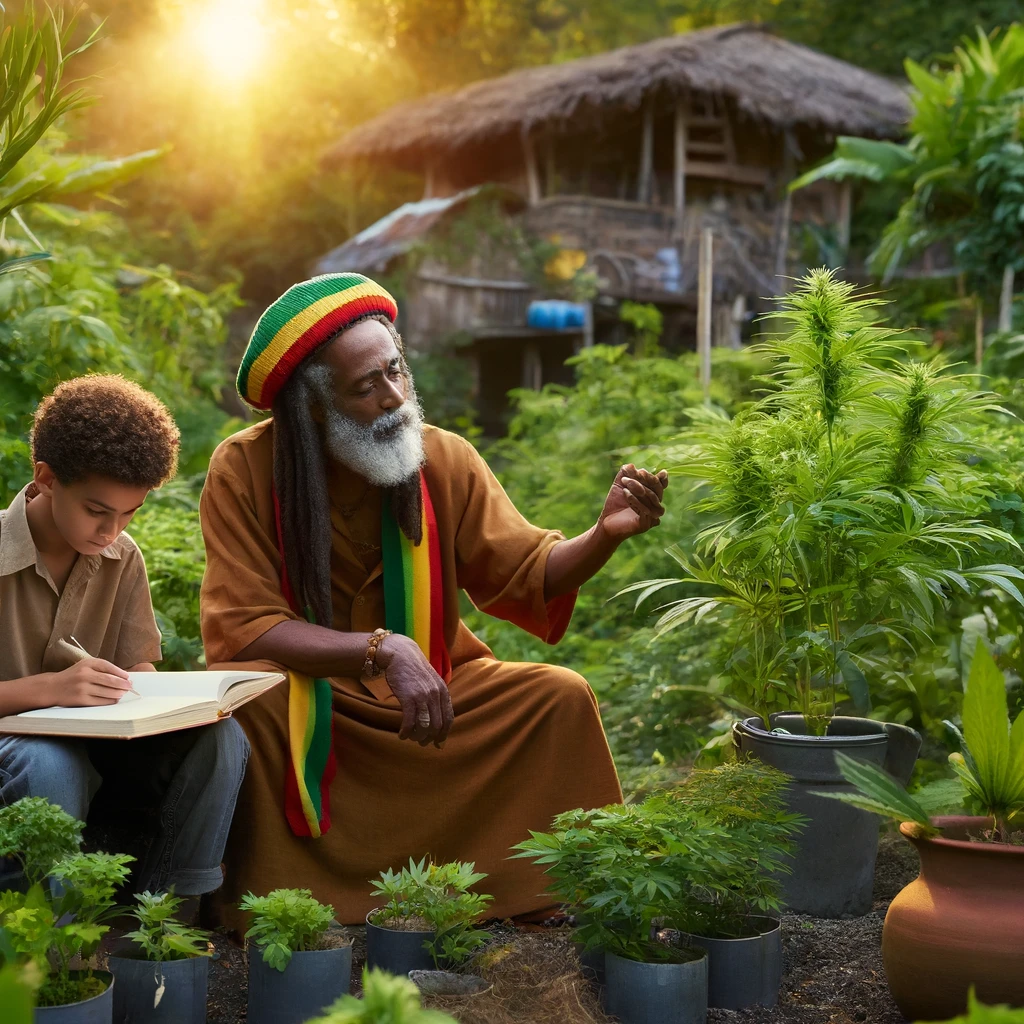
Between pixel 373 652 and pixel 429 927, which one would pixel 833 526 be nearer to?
pixel 373 652

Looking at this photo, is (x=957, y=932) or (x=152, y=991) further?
(x=957, y=932)

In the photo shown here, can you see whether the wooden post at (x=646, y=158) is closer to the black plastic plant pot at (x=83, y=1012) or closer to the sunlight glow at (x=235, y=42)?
the sunlight glow at (x=235, y=42)

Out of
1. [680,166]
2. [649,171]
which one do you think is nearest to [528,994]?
[680,166]

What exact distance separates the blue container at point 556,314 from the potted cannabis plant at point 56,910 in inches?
636

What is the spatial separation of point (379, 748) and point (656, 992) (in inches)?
43.7

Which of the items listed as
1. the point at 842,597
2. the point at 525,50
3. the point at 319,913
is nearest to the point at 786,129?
the point at 525,50

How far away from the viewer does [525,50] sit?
28.5m

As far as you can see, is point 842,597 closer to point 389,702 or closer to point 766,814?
point 766,814

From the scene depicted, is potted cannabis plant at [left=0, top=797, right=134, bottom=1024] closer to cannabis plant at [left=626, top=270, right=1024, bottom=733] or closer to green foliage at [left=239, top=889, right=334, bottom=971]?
green foliage at [left=239, top=889, right=334, bottom=971]

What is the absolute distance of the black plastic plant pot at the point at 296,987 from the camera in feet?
7.94

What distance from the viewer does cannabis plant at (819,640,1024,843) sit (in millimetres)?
2490

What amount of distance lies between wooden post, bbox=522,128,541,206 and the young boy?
1648 cm

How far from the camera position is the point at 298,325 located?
→ 132 inches

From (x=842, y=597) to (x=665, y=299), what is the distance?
1486 centimetres
